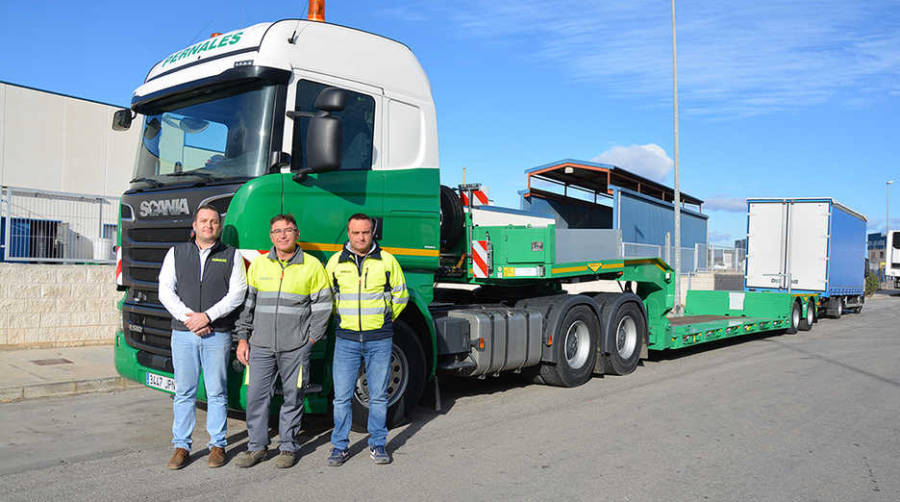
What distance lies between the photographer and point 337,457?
17.6 feet

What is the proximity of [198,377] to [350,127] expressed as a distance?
2.41 metres

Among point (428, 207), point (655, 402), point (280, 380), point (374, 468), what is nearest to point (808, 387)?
point (655, 402)

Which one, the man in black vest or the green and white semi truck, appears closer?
the man in black vest

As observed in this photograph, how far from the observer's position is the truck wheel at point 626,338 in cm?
973

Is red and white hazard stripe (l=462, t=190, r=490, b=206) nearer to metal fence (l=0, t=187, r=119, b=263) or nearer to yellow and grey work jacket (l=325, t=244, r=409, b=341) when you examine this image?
yellow and grey work jacket (l=325, t=244, r=409, b=341)

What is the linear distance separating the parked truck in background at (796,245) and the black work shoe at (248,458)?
17254 mm

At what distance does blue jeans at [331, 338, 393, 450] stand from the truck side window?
152 centimetres

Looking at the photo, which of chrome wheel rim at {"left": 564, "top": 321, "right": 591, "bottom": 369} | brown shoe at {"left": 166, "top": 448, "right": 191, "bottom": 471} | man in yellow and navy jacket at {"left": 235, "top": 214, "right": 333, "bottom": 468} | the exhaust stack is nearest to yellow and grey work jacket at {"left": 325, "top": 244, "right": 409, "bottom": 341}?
man in yellow and navy jacket at {"left": 235, "top": 214, "right": 333, "bottom": 468}

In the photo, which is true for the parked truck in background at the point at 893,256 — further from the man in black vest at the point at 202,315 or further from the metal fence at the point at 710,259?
the man in black vest at the point at 202,315

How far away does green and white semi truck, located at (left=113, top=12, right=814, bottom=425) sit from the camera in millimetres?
5629

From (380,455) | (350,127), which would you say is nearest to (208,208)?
(350,127)

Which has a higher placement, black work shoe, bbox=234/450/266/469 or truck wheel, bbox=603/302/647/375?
truck wheel, bbox=603/302/647/375

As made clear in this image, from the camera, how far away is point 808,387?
892 cm

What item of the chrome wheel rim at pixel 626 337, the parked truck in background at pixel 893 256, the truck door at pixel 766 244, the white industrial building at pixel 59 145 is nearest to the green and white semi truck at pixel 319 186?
the chrome wheel rim at pixel 626 337
